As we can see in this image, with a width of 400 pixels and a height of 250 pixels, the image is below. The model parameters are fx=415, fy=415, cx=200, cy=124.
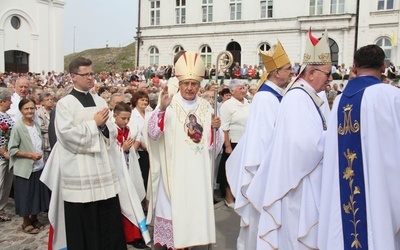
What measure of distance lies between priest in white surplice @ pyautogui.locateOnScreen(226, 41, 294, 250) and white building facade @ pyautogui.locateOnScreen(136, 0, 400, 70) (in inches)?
1003

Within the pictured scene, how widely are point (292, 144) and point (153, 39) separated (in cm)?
3473

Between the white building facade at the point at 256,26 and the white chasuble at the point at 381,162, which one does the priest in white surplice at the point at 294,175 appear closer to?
the white chasuble at the point at 381,162

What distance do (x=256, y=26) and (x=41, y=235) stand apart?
29034mm

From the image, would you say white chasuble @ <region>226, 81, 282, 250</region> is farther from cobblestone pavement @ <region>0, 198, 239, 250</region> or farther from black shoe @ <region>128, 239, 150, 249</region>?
black shoe @ <region>128, 239, 150, 249</region>

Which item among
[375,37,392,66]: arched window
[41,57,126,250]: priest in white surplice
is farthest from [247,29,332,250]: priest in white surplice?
[375,37,392,66]: arched window

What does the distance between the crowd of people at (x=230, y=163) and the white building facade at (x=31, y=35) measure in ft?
84.6

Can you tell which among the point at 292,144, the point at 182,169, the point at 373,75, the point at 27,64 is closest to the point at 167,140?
the point at 182,169

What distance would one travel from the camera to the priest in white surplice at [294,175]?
3.31 meters

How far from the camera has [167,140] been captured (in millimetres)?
4574

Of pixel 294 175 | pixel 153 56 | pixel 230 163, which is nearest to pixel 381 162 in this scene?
pixel 294 175

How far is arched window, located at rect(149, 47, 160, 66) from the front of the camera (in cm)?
3684

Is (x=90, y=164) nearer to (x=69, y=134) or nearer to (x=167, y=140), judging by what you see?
(x=69, y=134)

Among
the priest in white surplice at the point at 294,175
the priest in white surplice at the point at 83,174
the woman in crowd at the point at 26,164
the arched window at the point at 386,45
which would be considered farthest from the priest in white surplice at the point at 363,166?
the arched window at the point at 386,45

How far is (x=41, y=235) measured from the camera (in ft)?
18.2
